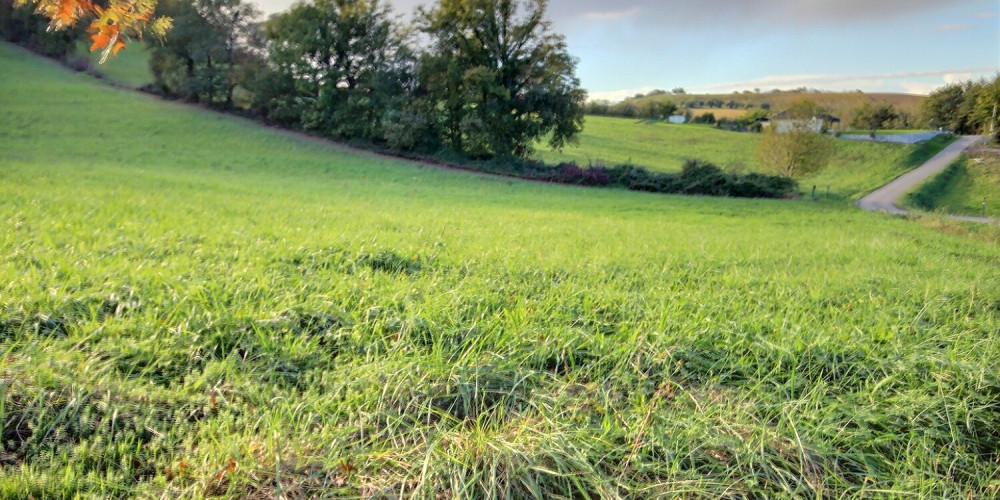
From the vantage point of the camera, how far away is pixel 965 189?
917 inches

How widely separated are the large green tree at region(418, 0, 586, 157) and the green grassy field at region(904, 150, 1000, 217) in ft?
59.0

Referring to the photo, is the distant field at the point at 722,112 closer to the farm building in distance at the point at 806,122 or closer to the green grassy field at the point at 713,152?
the green grassy field at the point at 713,152

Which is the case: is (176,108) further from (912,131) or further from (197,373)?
(912,131)

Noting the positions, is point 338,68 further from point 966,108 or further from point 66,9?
point 966,108

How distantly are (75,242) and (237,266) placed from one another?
6.24 ft

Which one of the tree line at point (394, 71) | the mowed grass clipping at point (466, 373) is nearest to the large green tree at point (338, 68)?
the tree line at point (394, 71)

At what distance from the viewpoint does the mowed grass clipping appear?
8.52ft

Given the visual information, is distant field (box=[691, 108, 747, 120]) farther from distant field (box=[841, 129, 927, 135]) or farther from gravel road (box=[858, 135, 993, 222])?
gravel road (box=[858, 135, 993, 222])

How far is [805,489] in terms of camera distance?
267 centimetres

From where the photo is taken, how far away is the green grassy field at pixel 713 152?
31722mm

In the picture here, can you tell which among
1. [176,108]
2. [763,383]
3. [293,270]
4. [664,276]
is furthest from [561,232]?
[176,108]

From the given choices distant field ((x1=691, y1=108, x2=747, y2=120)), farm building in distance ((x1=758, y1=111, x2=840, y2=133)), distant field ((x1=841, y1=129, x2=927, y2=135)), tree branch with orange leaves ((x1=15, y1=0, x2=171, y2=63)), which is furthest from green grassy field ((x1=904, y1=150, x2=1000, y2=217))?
distant field ((x1=691, y1=108, x2=747, y2=120))

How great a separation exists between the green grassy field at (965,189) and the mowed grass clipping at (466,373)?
20559 millimetres

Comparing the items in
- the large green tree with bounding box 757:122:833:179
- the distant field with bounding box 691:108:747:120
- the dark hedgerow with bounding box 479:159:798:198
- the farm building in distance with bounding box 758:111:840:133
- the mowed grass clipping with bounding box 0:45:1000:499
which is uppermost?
the distant field with bounding box 691:108:747:120
